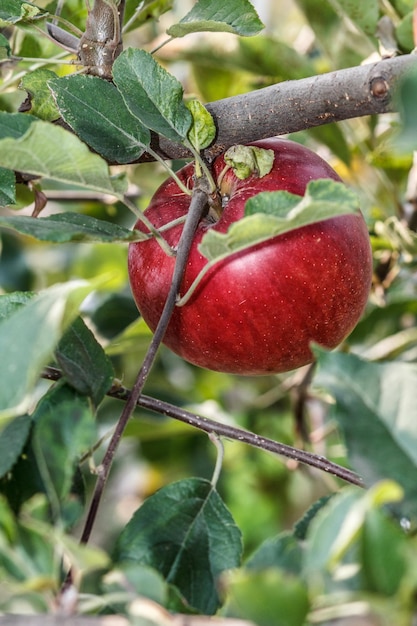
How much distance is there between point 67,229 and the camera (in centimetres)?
41

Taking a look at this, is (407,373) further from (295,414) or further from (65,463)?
(295,414)

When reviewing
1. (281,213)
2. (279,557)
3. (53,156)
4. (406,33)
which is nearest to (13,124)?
(53,156)

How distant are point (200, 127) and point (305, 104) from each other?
0.23ft

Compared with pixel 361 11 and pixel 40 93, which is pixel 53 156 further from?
pixel 361 11

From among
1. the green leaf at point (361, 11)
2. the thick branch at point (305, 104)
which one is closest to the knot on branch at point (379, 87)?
the thick branch at point (305, 104)

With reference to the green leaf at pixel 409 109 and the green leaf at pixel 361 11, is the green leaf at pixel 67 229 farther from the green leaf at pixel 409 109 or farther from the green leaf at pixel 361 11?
the green leaf at pixel 361 11

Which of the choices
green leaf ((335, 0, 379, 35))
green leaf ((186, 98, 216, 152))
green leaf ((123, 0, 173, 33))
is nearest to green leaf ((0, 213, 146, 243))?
green leaf ((186, 98, 216, 152))

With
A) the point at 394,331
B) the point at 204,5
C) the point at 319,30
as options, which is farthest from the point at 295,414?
the point at 204,5

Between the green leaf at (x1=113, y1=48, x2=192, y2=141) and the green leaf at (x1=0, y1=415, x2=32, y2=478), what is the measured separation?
0.20 meters

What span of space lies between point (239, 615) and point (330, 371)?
0.34 feet

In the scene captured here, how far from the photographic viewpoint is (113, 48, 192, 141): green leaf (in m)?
0.49

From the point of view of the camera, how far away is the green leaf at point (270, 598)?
276mm

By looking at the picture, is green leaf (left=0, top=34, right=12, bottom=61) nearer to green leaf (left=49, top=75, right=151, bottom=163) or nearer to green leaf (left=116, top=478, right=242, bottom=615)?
green leaf (left=49, top=75, right=151, bottom=163)

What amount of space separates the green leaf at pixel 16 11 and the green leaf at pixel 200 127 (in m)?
0.13
